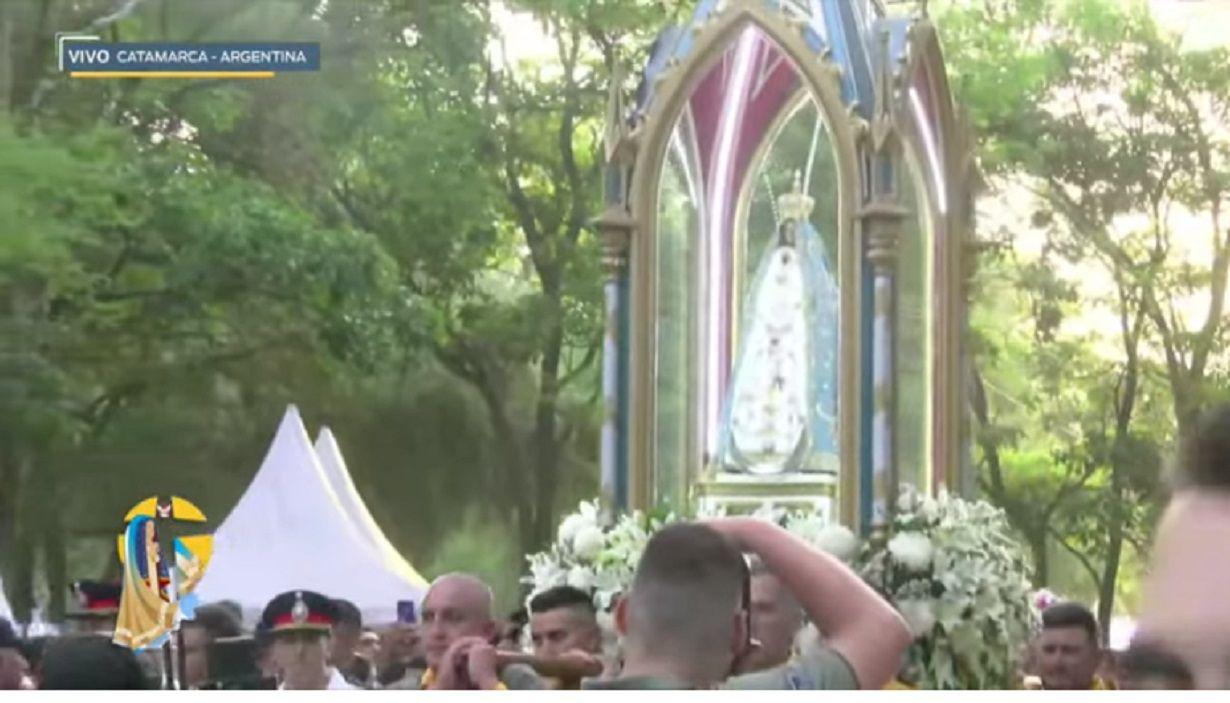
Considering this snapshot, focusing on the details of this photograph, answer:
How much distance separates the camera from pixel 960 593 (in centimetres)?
395

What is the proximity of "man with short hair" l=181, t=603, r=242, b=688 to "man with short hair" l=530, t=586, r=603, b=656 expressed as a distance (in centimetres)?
51

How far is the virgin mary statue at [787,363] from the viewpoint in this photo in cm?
434

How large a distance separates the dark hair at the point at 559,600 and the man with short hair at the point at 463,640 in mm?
84

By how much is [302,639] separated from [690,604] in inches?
62.1

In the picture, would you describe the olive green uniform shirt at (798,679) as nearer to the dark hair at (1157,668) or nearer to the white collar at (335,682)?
the dark hair at (1157,668)

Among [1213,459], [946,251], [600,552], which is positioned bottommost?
[600,552]

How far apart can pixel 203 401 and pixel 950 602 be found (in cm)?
129

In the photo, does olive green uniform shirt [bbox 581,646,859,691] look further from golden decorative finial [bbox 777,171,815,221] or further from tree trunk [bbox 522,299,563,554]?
golden decorative finial [bbox 777,171,815,221]

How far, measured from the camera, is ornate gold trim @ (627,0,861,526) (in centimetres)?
423

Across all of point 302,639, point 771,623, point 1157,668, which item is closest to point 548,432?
point 302,639

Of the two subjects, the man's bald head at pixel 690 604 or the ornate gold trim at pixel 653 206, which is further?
the ornate gold trim at pixel 653 206

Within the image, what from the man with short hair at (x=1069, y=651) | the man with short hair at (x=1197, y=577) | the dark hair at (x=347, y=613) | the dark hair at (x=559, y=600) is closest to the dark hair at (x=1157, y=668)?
the man with short hair at (x=1197, y=577)

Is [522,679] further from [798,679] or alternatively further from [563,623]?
[798,679]

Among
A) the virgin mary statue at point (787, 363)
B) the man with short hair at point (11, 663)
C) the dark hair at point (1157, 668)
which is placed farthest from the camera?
the virgin mary statue at point (787, 363)
